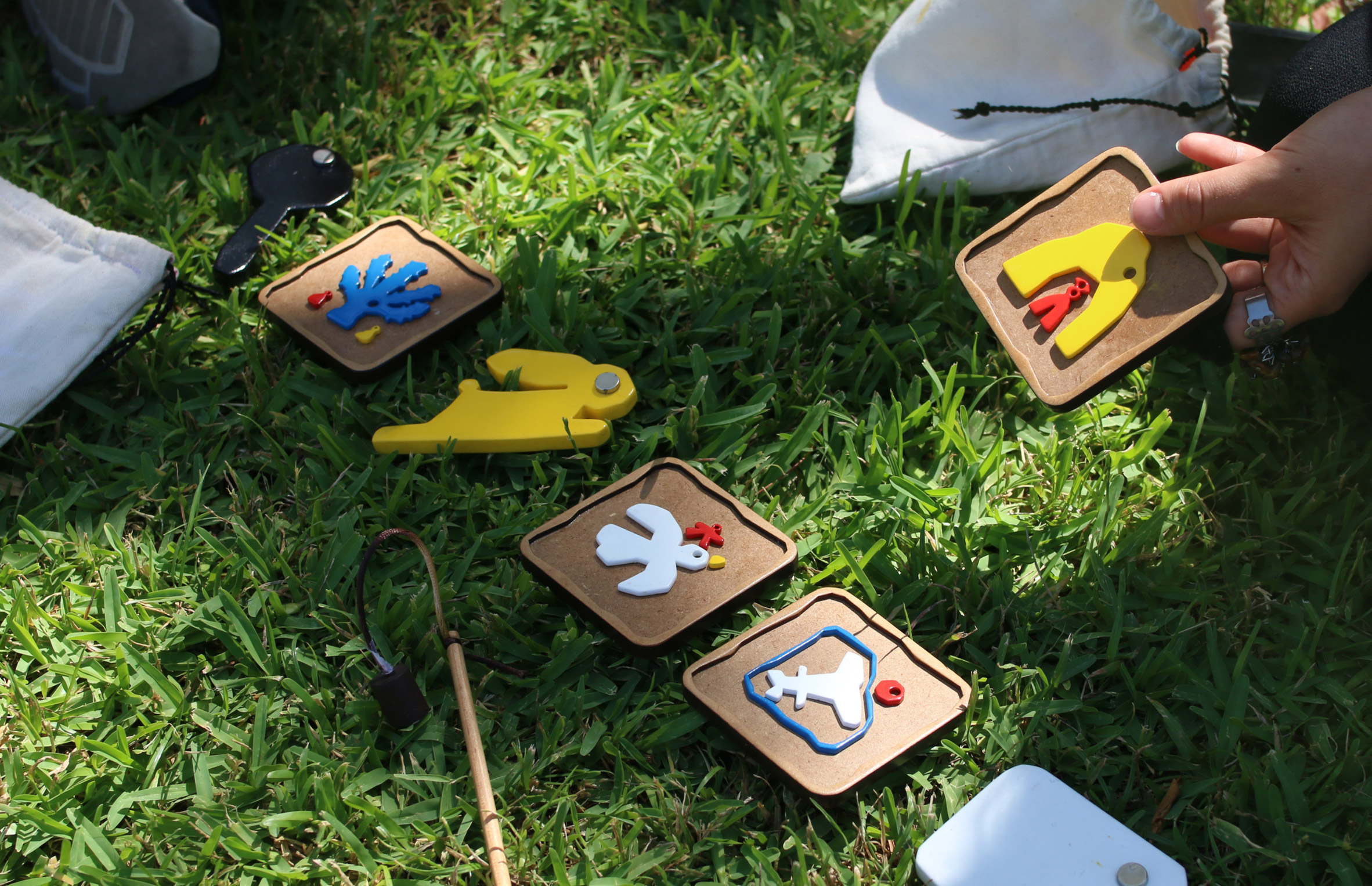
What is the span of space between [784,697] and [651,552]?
31 centimetres

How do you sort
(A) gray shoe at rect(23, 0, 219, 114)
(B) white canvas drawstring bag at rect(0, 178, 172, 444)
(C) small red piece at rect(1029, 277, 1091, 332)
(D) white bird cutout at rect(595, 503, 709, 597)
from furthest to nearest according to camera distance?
(A) gray shoe at rect(23, 0, 219, 114) < (B) white canvas drawstring bag at rect(0, 178, 172, 444) < (C) small red piece at rect(1029, 277, 1091, 332) < (D) white bird cutout at rect(595, 503, 709, 597)

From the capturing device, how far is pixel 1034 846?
1.37 metres

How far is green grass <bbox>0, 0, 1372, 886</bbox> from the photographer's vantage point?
4.69 feet

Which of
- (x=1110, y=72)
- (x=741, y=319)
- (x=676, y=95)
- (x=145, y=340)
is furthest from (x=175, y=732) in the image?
(x=1110, y=72)

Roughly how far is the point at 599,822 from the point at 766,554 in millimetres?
462

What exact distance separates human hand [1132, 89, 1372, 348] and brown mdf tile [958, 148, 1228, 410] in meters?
0.06

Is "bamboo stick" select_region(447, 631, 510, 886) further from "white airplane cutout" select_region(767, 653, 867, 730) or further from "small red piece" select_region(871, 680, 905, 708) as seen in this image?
"small red piece" select_region(871, 680, 905, 708)

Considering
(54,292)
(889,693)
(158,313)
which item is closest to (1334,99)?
(889,693)

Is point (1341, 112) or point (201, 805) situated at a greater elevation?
point (1341, 112)

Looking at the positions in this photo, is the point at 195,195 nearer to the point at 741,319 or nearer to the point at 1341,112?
the point at 741,319

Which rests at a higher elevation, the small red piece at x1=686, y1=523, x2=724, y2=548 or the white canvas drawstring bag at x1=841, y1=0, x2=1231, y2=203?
the white canvas drawstring bag at x1=841, y1=0, x2=1231, y2=203

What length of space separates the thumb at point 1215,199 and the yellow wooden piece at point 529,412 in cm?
91

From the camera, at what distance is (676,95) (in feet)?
7.88

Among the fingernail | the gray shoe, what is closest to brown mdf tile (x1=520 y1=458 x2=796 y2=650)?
the fingernail
